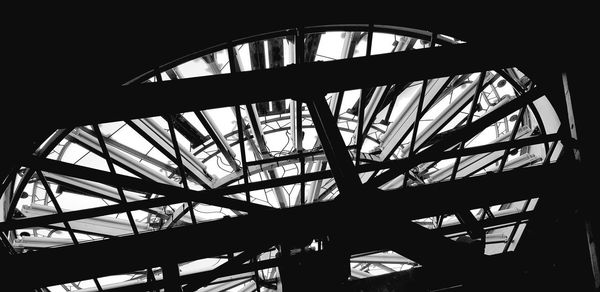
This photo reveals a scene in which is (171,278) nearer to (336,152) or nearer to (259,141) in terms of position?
(336,152)

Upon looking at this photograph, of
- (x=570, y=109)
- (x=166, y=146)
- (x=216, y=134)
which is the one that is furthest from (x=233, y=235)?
(x=216, y=134)

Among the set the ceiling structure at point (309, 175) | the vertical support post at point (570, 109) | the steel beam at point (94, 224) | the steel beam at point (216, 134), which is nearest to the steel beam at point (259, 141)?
the steel beam at point (216, 134)

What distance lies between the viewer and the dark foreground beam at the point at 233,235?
6504mm

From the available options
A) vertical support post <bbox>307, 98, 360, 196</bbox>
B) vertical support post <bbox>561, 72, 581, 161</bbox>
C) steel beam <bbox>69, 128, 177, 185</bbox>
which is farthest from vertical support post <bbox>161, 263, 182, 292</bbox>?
vertical support post <bbox>561, 72, 581, 161</bbox>

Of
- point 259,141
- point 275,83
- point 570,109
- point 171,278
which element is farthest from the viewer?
point 259,141

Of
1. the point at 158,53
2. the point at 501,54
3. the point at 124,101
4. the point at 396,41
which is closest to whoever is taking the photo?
the point at 124,101

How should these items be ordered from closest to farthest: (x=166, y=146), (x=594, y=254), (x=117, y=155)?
(x=594, y=254) → (x=166, y=146) → (x=117, y=155)

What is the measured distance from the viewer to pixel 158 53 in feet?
28.3

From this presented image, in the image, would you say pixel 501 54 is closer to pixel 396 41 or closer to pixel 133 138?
pixel 396 41

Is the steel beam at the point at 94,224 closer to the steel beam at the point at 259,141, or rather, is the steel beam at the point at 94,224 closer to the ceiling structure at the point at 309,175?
the ceiling structure at the point at 309,175

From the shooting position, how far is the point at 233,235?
679 centimetres

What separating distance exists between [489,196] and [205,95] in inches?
206

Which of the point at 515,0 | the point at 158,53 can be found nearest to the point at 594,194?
the point at 515,0

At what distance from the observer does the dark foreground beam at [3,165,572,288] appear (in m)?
6.50
